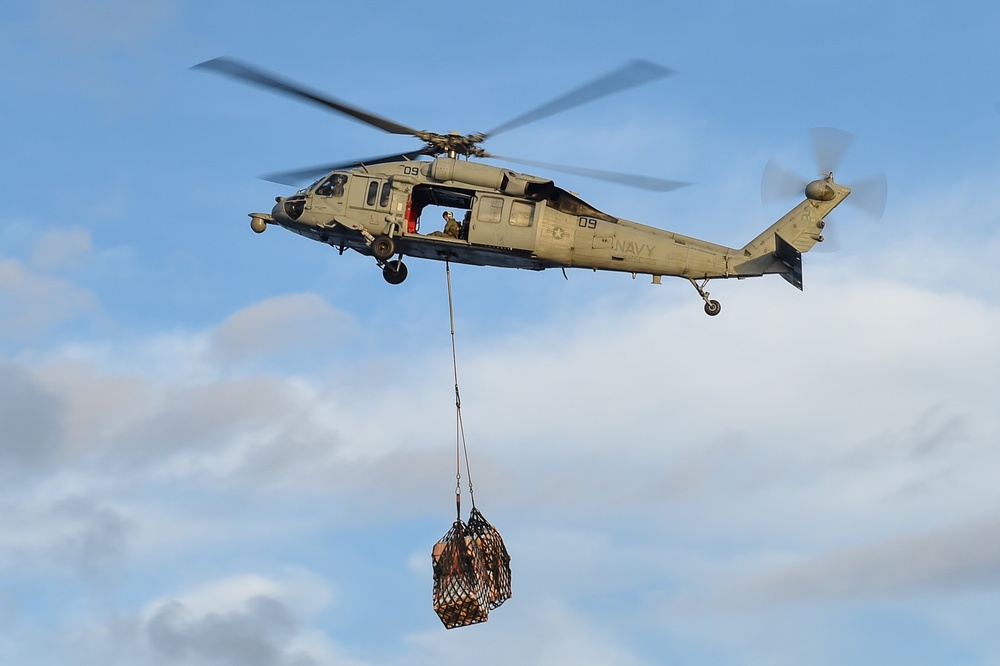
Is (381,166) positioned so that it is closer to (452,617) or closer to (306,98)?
(306,98)

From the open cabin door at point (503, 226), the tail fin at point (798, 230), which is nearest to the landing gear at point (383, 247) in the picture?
the open cabin door at point (503, 226)

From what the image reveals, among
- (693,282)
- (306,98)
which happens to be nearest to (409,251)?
(306,98)

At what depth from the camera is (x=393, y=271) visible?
4028 centimetres

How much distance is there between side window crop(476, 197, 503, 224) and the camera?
1549 inches

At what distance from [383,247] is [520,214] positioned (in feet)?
12.6

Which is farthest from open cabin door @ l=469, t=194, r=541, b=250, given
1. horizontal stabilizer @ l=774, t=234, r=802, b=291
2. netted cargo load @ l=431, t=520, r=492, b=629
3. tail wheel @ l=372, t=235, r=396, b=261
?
netted cargo load @ l=431, t=520, r=492, b=629

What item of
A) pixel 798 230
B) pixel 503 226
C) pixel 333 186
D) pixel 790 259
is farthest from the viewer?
pixel 798 230

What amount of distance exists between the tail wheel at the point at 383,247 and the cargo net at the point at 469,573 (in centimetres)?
754

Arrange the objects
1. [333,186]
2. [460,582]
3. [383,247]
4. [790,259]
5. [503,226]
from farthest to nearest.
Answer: [333,186], [790,259], [383,247], [503,226], [460,582]

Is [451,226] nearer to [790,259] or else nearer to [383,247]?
[383,247]

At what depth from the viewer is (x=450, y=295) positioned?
4003 centimetres

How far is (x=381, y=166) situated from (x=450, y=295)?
14.1 feet

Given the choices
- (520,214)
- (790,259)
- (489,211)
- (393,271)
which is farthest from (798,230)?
(393,271)

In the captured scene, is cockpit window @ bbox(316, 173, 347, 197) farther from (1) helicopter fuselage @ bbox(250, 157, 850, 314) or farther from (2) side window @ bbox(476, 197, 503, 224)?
(2) side window @ bbox(476, 197, 503, 224)
